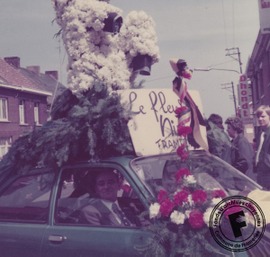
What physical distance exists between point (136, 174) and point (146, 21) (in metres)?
2.30

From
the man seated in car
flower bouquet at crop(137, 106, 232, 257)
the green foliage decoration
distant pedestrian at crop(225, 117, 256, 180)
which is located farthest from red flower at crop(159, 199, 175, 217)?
distant pedestrian at crop(225, 117, 256, 180)

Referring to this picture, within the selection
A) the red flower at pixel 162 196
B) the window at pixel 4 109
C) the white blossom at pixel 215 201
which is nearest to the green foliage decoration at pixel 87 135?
the red flower at pixel 162 196

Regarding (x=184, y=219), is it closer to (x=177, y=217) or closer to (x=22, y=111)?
(x=177, y=217)

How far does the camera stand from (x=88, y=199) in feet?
12.2

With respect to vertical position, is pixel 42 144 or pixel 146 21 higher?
pixel 146 21

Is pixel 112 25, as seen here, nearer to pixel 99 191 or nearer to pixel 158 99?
pixel 158 99

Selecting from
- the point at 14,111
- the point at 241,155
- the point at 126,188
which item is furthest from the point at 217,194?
the point at 14,111

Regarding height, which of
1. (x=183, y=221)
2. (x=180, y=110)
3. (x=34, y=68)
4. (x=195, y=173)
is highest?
(x=34, y=68)

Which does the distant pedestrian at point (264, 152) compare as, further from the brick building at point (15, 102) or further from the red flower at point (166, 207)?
the brick building at point (15, 102)

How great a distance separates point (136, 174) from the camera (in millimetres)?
3398

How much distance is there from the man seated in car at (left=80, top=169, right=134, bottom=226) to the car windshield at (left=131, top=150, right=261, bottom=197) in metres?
0.27

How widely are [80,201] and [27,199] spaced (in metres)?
0.48

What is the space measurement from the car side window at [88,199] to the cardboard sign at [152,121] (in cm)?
33

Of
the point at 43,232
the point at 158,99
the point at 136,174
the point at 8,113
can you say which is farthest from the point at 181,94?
the point at 8,113
